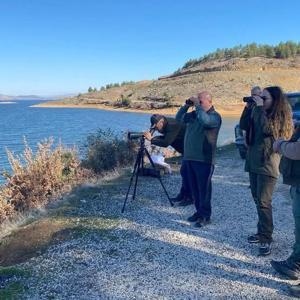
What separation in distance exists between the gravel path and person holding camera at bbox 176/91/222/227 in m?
0.31

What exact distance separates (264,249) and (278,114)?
66.8 inches

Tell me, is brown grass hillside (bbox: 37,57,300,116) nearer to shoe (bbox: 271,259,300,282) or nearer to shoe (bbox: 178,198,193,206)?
shoe (bbox: 178,198,193,206)

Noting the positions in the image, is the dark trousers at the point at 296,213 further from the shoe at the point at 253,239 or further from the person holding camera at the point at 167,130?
the person holding camera at the point at 167,130

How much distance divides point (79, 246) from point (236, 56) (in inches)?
3946

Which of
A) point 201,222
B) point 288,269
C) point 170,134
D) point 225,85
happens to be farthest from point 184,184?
point 225,85

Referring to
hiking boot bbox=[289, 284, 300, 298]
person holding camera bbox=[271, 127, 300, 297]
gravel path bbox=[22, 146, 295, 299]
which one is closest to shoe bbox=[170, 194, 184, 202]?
gravel path bbox=[22, 146, 295, 299]

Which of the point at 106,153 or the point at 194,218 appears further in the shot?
the point at 106,153

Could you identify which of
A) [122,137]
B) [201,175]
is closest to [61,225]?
[201,175]

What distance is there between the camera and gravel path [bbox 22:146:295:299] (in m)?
4.71

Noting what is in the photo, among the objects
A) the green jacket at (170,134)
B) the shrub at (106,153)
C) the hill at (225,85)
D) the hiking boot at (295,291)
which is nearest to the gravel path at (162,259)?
the hiking boot at (295,291)

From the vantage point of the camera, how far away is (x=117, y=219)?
23.4ft

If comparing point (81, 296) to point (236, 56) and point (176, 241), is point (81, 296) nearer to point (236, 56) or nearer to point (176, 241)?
point (176, 241)

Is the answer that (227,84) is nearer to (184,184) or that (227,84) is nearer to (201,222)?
(184,184)

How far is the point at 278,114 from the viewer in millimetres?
5438
